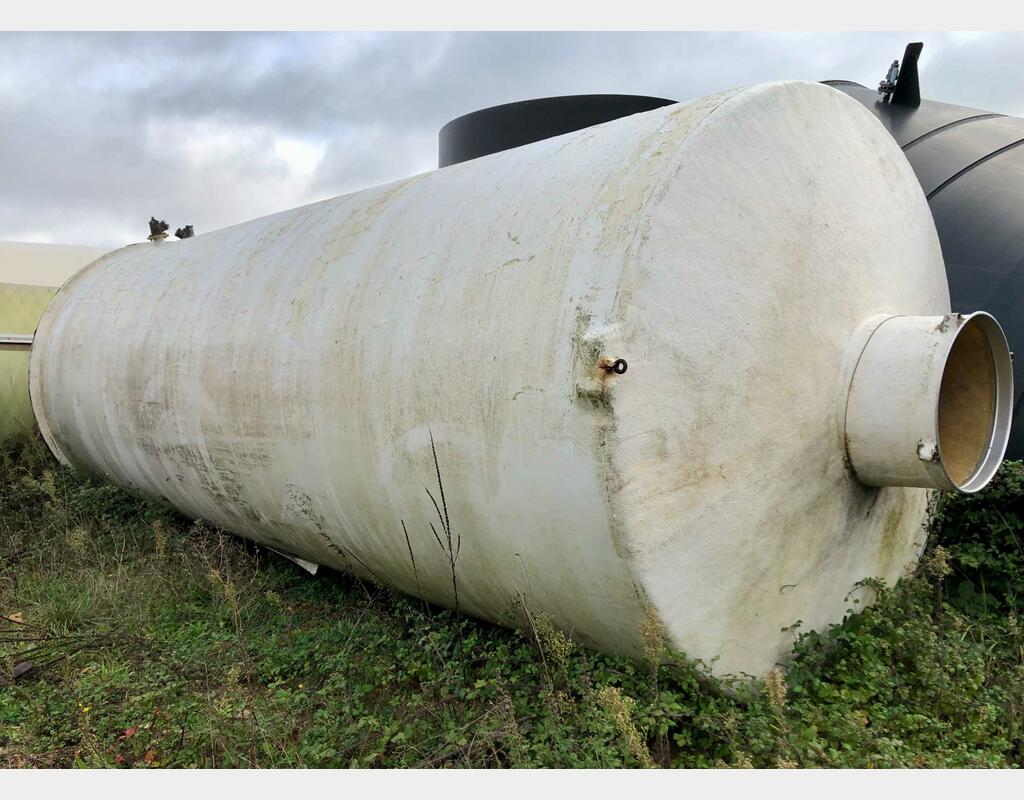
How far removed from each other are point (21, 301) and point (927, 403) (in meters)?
8.63

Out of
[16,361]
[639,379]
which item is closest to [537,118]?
[639,379]

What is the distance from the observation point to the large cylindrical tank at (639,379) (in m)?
2.48

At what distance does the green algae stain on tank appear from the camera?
24.5 feet

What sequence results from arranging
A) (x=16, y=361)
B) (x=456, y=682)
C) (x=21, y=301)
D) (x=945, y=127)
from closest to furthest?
(x=456, y=682) < (x=945, y=127) < (x=16, y=361) < (x=21, y=301)

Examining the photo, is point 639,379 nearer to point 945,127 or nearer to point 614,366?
point 614,366

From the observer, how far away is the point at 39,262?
9820 millimetres

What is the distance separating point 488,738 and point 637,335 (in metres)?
1.37

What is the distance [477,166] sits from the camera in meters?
3.38

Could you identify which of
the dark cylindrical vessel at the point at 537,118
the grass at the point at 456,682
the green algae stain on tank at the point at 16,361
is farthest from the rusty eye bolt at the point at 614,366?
the green algae stain on tank at the point at 16,361

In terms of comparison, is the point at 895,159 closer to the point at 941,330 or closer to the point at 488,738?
the point at 941,330

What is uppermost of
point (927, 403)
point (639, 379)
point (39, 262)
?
point (39, 262)

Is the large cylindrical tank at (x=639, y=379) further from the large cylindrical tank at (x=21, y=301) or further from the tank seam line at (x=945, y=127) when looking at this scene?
the large cylindrical tank at (x=21, y=301)

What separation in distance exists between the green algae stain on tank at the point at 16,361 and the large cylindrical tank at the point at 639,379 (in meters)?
4.83

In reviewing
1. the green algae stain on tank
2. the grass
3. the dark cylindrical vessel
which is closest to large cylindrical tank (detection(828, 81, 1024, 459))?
the grass
